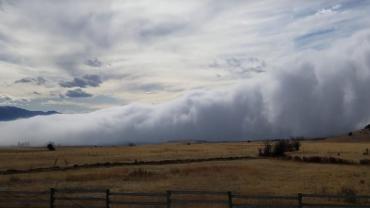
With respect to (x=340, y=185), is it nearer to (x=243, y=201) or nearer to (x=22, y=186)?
(x=243, y=201)

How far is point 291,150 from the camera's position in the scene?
11812 cm

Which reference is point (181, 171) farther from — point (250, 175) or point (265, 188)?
point (265, 188)

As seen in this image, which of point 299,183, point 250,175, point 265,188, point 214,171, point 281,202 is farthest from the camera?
point 214,171

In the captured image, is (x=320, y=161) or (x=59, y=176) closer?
(x=59, y=176)

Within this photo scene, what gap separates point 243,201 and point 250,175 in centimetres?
2203

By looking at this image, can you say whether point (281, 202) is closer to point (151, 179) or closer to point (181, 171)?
point (151, 179)

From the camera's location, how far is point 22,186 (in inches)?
1758

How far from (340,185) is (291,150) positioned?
73556 mm

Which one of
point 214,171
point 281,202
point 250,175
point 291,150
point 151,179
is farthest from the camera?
point 291,150

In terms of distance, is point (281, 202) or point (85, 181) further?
point (85, 181)

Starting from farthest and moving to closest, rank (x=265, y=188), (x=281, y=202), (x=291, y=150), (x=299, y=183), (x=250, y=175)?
(x=291, y=150)
(x=250, y=175)
(x=299, y=183)
(x=265, y=188)
(x=281, y=202)

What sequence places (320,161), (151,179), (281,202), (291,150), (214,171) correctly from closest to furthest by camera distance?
(281,202) → (151,179) → (214,171) → (320,161) → (291,150)

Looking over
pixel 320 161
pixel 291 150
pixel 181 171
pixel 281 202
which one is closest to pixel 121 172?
pixel 181 171

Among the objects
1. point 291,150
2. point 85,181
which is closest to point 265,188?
point 85,181
